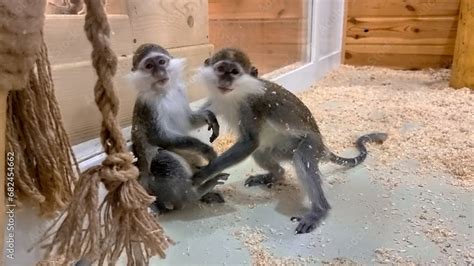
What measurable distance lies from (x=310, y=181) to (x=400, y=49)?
2.95 meters

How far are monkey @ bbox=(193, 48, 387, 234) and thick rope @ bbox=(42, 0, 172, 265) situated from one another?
0.61 m

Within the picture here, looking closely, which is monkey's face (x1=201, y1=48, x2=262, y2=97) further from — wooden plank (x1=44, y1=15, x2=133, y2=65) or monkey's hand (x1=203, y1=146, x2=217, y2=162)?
wooden plank (x1=44, y1=15, x2=133, y2=65)

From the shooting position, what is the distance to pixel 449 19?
371cm

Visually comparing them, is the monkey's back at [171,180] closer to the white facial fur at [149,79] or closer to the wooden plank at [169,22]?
the white facial fur at [149,79]

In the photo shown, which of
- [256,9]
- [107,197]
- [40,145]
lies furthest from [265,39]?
[107,197]

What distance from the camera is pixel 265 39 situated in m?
2.65

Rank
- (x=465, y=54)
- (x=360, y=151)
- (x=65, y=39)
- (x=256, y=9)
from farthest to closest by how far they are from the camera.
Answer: (x=465, y=54) → (x=256, y=9) → (x=360, y=151) → (x=65, y=39)

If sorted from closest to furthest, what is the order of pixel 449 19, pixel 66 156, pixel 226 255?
1. pixel 66 156
2. pixel 226 255
3. pixel 449 19

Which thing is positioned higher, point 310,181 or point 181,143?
point 181,143

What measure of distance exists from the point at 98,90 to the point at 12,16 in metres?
0.14

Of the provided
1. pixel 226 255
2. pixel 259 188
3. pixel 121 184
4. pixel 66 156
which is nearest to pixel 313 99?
pixel 259 188

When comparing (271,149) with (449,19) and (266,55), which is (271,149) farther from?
(449,19)

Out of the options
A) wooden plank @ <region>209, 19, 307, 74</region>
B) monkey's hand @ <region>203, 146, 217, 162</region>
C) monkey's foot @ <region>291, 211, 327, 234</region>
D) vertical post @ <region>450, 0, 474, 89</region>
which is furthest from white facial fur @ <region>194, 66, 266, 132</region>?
vertical post @ <region>450, 0, 474, 89</region>

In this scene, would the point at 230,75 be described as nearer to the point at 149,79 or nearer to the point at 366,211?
the point at 149,79
